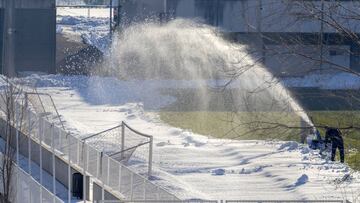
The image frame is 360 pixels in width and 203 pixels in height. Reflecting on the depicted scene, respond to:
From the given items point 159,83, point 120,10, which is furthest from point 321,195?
point 120,10

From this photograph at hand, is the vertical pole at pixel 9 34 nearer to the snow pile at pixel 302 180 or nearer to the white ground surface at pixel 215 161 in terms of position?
the white ground surface at pixel 215 161

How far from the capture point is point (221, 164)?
86.3 feet

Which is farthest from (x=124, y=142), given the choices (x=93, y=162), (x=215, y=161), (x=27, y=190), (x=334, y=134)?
(x=334, y=134)

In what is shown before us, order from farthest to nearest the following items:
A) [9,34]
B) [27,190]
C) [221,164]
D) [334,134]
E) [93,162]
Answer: [9,34], [221,164], [93,162], [27,190], [334,134]

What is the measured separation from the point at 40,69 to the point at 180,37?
20.9 ft

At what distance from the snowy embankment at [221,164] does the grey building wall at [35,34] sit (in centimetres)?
970

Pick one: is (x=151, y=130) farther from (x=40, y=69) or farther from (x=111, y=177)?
(x=40, y=69)

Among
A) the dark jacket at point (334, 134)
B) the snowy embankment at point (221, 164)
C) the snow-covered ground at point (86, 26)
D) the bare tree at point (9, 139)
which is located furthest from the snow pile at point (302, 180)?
the snow-covered ground at point (86, 26)

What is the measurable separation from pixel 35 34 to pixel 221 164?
25140 millimetres

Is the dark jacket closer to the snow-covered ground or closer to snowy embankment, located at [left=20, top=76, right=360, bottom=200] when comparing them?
snowy embankment, located at [left=20, top=76, right=360, bottom=200]

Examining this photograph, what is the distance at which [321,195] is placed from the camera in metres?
21.4

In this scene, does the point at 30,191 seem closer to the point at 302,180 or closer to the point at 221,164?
the point at 302,180

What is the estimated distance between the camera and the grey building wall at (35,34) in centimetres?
4944

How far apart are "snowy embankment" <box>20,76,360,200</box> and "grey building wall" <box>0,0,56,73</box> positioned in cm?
970
